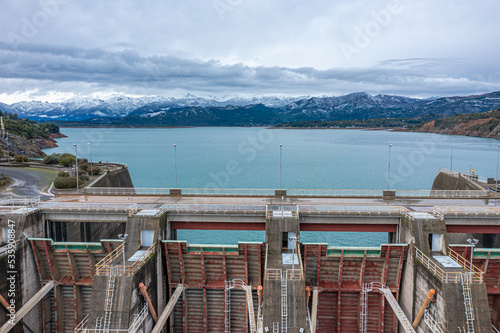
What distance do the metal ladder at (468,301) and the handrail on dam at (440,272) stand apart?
31 cm

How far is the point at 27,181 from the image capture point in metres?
46.2

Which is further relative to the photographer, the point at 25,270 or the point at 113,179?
the point at 113,179

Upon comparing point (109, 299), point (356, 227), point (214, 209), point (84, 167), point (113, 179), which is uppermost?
point (84, 167)

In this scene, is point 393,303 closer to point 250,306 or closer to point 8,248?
point 250,306

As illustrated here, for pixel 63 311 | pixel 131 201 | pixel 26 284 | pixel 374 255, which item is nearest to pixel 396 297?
pixel 374 255

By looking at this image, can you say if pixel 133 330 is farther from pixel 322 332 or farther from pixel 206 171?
pixel 206 171

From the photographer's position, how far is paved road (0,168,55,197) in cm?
4055

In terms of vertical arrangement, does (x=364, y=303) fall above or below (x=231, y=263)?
below

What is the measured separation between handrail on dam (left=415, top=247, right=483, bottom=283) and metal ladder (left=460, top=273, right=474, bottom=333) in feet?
1.01

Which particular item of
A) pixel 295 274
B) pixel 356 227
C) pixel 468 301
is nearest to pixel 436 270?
pixel 468 301

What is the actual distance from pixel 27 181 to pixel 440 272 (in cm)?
5178

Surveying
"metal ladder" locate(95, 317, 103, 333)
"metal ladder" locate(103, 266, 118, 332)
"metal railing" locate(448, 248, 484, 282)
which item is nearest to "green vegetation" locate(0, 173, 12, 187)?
"metal ladder" locate(103, 266, 118, 332)

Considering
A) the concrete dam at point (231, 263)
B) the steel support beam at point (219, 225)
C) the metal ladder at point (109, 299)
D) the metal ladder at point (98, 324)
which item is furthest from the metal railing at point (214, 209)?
the metal ladder at point (98, 324)

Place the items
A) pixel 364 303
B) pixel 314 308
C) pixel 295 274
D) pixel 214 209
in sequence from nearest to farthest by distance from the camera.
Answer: pixel 295 274, pixel 314 308, pixel 364 303, pixel 214 209
